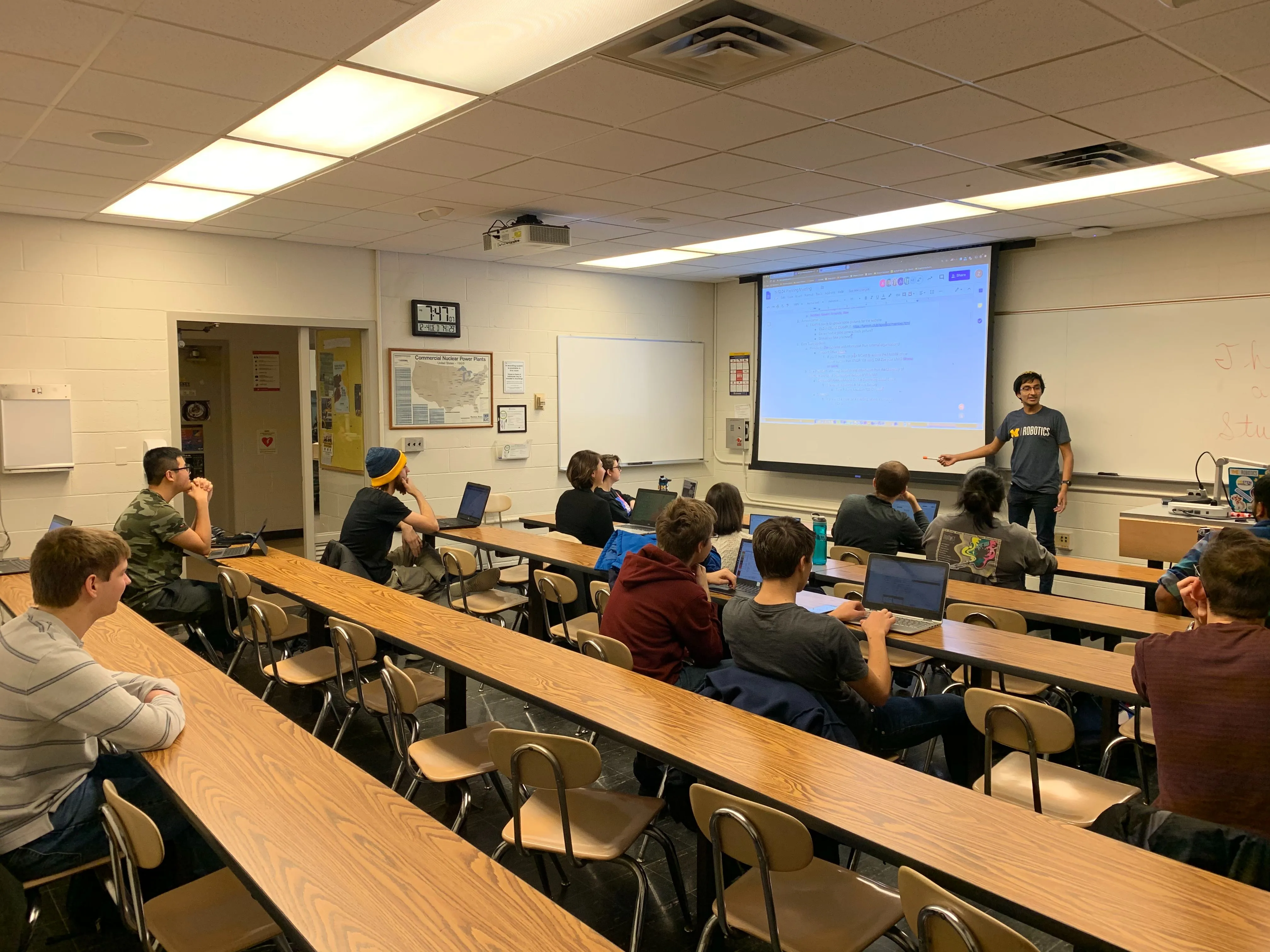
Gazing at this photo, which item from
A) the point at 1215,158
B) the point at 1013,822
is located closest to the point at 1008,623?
the point at 1013,822

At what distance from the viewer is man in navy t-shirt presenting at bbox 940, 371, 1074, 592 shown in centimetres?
638

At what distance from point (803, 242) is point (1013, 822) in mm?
5391

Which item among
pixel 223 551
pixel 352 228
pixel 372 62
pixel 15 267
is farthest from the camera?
pixel 352 228

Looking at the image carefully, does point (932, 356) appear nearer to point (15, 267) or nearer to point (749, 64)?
point (749, 64)

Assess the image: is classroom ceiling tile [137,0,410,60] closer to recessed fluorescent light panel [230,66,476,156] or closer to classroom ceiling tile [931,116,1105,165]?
recessed fluorescent light panel [230,66,476,156]

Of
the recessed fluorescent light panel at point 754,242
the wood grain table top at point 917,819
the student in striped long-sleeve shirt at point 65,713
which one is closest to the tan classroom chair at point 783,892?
the wood grain table top at point 917,819

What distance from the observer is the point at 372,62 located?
2.97 metres

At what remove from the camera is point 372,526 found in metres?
4.96

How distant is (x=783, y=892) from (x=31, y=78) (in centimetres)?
344

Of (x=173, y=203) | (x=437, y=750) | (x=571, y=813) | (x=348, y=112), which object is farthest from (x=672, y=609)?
(x=173, y=203)

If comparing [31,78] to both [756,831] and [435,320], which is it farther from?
[435,320]

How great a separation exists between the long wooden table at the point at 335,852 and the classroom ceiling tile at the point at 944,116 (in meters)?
2.96

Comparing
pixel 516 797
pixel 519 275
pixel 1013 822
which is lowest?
pixel 516 797

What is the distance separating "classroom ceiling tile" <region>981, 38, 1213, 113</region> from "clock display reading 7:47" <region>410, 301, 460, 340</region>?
15.9ft
